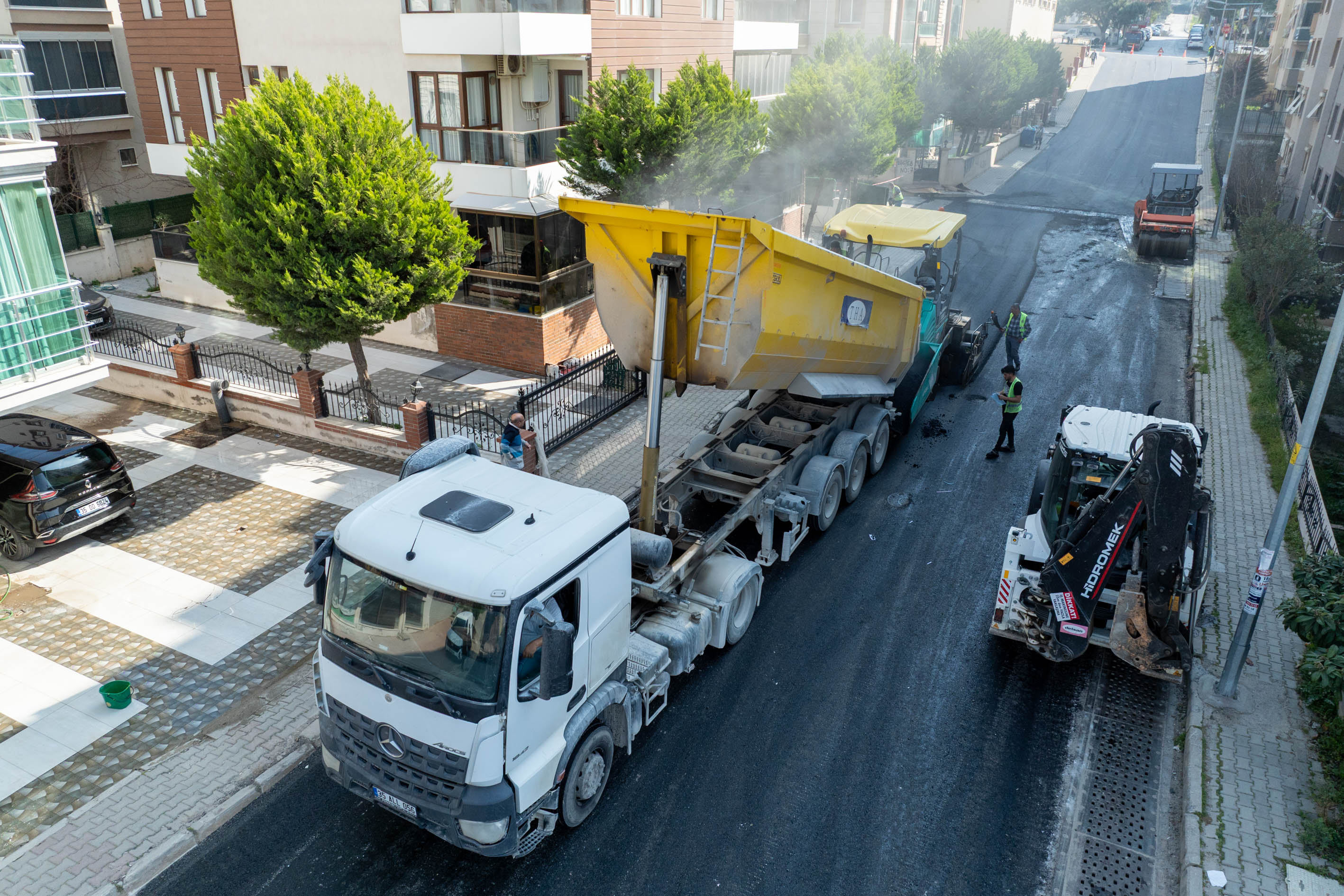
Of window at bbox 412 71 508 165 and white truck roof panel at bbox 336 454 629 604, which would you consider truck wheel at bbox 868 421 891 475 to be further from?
window at bbox 412 71 508 165

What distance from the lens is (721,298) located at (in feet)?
30.3

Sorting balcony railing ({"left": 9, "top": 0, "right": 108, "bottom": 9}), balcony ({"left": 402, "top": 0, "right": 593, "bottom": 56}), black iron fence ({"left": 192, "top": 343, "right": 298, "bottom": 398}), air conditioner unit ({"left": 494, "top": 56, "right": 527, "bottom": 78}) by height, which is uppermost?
balcony railing ({"left": 9, "top": 0, "right": 108, "bottom": 9})

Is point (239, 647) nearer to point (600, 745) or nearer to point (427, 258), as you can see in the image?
point (600, 745)

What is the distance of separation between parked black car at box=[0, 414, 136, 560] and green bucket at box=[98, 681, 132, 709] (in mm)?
3606

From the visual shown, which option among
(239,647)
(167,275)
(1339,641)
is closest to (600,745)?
(239,647)

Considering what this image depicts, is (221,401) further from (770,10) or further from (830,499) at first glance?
(770,10)

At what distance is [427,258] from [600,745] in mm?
8989

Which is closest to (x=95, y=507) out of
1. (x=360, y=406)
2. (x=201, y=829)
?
(x=360, y=406)

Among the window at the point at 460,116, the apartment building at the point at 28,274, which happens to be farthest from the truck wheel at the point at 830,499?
the window at the point at 460,116

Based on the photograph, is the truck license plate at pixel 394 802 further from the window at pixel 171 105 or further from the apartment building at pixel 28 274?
the window at pixel 171 105

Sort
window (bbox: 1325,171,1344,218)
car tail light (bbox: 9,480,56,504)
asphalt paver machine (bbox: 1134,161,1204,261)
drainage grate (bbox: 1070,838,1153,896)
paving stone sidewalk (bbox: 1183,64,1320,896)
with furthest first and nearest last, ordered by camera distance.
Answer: asphalt paver machine (bbox: 1134,161,1204,261), window (bbox: 1325,171,1344,218), car tail light (bbox: 9,480,56,504), paving stone sidewalk (bbox: 1183,64,1320,896), drainage grate (bbox: 1070,838,1153,896)

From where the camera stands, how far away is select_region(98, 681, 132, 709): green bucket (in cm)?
878

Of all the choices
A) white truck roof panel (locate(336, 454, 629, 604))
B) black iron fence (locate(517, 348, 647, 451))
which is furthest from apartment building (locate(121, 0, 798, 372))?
white truck roof panel (locate(336, 454, 629, 604))

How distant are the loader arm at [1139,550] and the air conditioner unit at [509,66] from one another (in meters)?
14.2
